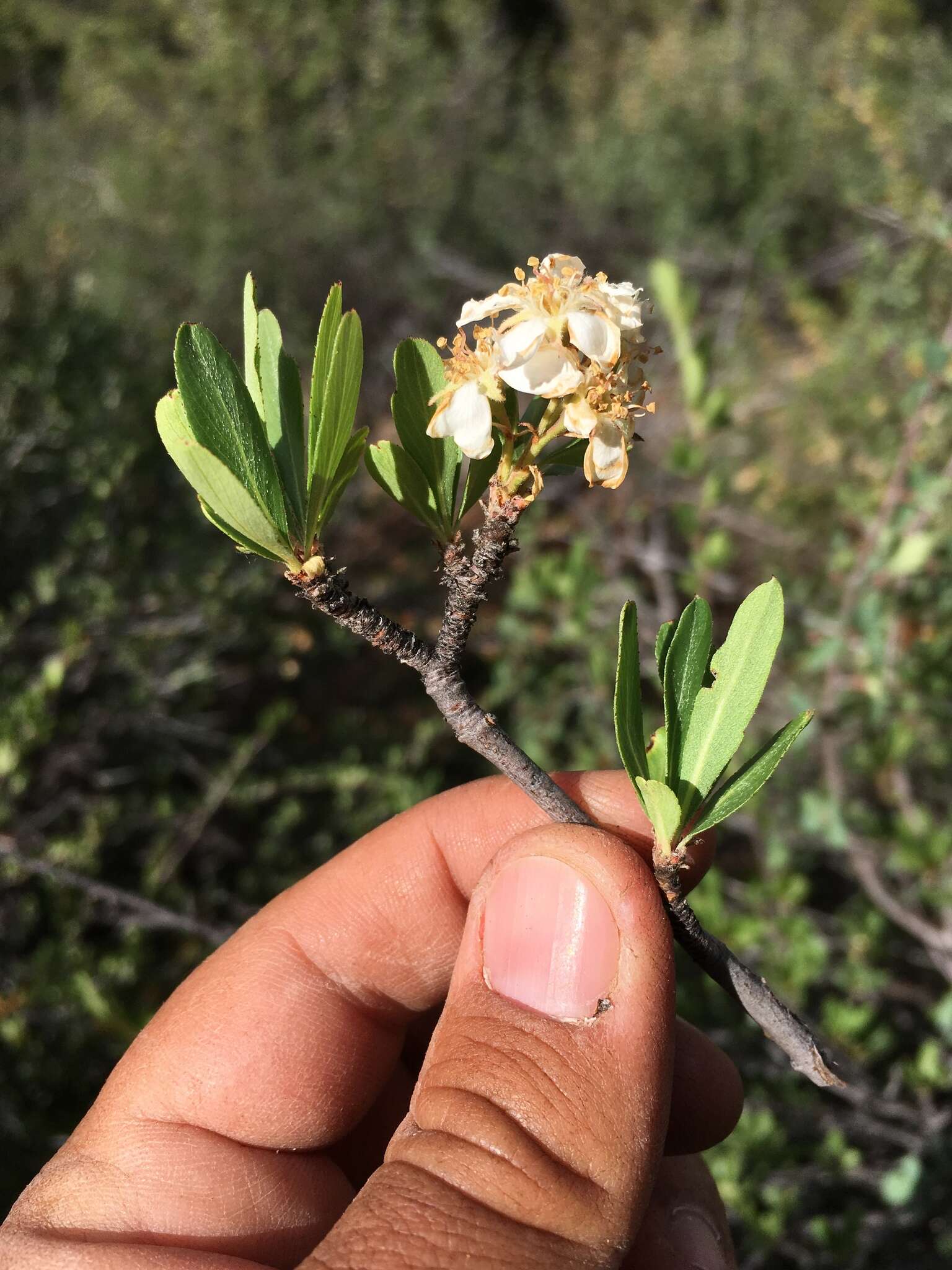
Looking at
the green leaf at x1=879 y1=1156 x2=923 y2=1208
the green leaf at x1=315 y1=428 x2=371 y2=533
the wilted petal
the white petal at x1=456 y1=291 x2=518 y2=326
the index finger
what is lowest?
the green leaf at x1=879 y1=1156 x2=923 y2=1208

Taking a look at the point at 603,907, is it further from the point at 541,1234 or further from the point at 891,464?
the point at 891,464

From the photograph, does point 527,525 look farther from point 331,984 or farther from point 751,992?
point 751,992

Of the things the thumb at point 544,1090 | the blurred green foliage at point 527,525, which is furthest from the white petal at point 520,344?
the blurred green foliage at point 527,525

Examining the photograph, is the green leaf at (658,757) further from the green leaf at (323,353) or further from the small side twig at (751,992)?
the green leaf at (323,353)

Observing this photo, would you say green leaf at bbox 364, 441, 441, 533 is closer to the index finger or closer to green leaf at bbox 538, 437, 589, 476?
green leaf at bbox 538, 437, 589, 476

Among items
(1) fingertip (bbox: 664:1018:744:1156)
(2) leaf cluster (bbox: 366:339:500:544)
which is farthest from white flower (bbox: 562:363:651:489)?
(1) fingertip (bbox: 664:1018:744:1156)

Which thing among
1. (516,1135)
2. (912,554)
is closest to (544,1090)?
(516,1135)

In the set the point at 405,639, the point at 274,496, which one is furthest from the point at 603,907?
the point at 274,496
